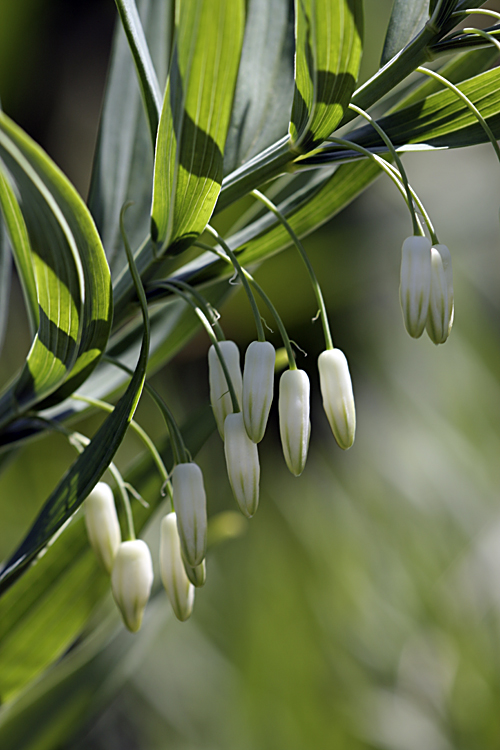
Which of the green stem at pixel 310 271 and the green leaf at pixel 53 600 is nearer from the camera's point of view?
the green stem at pixel 310 271

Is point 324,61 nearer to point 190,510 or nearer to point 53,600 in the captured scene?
point 190,510

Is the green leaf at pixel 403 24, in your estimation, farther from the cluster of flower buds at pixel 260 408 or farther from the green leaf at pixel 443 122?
the cluster of flower buds at pixel 260 408

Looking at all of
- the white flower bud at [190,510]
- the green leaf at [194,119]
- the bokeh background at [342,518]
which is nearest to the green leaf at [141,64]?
the green leaf at [194,119]

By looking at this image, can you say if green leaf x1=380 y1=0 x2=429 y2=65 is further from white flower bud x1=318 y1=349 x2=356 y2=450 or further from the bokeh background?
the bokeh background

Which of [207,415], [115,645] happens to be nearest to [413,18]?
[207,415]

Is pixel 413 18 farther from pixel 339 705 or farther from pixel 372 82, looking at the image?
pixel 339 705
